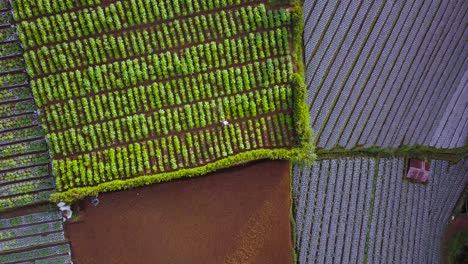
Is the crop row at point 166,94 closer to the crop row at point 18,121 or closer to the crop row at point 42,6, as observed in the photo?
the crop row at point 18,121

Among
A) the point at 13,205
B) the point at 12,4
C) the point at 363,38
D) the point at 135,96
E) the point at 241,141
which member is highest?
the point at 12,4

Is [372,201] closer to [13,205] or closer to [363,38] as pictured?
[363,38]

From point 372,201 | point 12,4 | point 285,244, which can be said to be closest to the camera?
point 12,4

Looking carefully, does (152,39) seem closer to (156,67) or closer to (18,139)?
(156,67)

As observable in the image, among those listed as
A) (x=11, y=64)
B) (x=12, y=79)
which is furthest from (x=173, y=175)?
(x=11, y=64)

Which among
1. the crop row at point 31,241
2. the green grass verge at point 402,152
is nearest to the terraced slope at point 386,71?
the green grass verge at point 402,152

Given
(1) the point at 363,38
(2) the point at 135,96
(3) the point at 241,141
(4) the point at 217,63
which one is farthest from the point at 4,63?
(1) the point at 363,38
